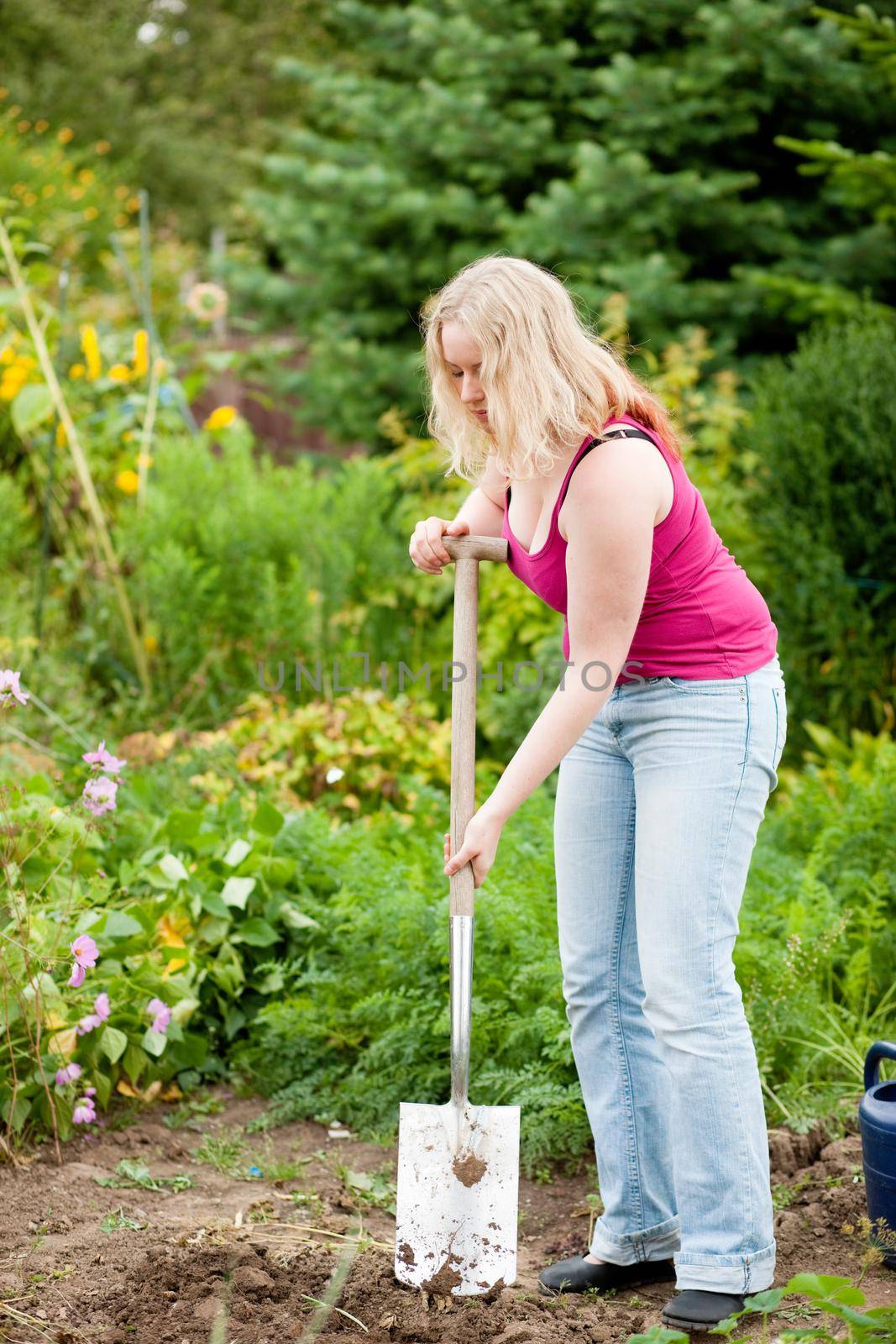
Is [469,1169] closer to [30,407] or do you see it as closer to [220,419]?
[30,407]

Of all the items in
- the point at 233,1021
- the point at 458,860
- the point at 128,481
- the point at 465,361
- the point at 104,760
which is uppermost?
the point at 465,361

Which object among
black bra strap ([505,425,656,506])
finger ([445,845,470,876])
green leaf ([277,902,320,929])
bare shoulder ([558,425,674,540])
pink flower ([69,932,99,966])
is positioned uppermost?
black bra strap ([505,425,656,506])

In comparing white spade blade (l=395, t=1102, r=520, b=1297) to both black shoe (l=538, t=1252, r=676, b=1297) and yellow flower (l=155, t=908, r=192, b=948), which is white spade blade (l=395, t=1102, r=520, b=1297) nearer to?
black shoe (l=538, t=1252, r=676, b=1297)

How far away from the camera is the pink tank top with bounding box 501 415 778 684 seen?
1.94 meters

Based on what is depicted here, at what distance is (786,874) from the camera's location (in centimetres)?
318

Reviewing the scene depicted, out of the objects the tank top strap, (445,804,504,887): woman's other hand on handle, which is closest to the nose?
the tank top strap

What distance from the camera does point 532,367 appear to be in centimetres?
186

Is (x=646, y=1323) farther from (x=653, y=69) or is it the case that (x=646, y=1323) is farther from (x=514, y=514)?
(x=653, y=69)

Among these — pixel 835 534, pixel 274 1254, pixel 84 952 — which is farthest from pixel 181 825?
pixel 835 534

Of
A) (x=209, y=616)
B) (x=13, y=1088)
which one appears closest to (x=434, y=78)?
(x=209, y=616)

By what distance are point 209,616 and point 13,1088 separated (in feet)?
8.52

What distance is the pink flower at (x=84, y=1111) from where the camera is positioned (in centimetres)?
253

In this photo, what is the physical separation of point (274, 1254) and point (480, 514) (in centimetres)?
135

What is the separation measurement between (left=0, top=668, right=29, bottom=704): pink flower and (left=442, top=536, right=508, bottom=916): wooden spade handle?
816mm
